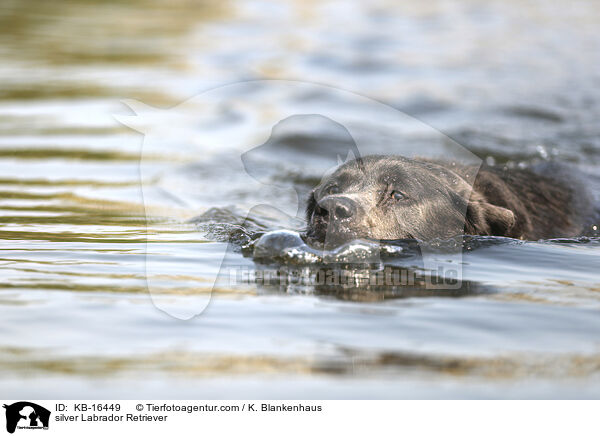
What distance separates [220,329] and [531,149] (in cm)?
702

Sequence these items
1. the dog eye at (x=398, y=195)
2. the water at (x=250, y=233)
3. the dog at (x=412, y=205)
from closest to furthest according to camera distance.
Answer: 1. the water at (x=250, y=233)
2. the dog at (x=412, y=205)
3. the dog eye at (x=398, y=195)

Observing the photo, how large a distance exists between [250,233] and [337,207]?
1171 millimetres

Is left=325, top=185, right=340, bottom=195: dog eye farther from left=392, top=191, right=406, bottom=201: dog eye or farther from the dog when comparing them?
left=392, top=191, right=406, bottom=201: dog eye

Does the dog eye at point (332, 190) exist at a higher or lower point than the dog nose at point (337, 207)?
higher

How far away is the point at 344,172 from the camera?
6.15 m

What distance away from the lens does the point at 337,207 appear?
554 centimetres
